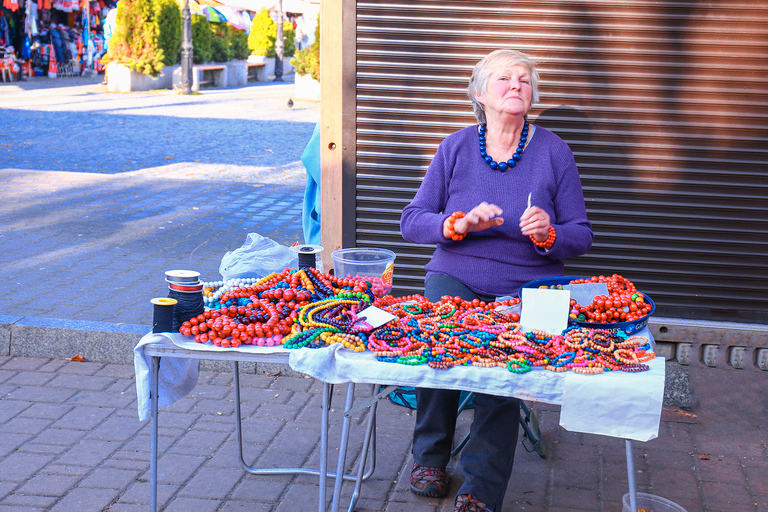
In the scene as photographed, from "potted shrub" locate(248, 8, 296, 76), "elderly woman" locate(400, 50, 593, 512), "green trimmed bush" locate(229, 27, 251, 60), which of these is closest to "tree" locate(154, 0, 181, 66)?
"green trimmed bush" locate(229, 27, 251, 60)

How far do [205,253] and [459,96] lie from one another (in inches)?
109

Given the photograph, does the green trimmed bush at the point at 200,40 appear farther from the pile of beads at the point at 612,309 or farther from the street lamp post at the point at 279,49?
the pile of beads at the point at 612,309

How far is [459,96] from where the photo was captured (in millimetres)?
3766

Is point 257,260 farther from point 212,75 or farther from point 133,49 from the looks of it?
point 212,75

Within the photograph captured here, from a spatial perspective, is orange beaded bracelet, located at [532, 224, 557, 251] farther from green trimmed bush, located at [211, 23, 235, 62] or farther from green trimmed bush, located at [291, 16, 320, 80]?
green trimmed bush, located at [211, 23, 235, 62]

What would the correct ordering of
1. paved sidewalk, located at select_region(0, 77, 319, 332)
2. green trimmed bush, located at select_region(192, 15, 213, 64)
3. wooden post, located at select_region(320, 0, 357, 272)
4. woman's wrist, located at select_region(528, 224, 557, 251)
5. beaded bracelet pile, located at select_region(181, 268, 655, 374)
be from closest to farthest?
beaded bracelet pile, located at select_region(181, 268, 655, 374) < woman's wrist, located at select_region(528, 224, 557, 251) < wooden post, located at select_region(320, 0, 357, 272) < paved sidewalk, located at select_region(0, 77, 319, 332) < green trimmed bush, located at select_region(192, 15, 213, 64)

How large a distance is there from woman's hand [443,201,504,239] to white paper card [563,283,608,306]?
334 millimetres

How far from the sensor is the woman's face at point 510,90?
9.12ft

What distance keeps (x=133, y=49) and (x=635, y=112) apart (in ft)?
59.2

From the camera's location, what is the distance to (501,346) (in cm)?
204

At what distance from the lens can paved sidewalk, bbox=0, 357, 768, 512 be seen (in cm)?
279

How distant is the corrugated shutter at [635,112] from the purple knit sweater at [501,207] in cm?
89

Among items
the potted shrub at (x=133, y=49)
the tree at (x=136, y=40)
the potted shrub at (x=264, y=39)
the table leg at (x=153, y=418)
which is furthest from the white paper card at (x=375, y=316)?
the potted shrub at (x=264, y=39)

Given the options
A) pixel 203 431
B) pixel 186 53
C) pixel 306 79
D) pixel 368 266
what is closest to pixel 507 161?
pixel 368 266
